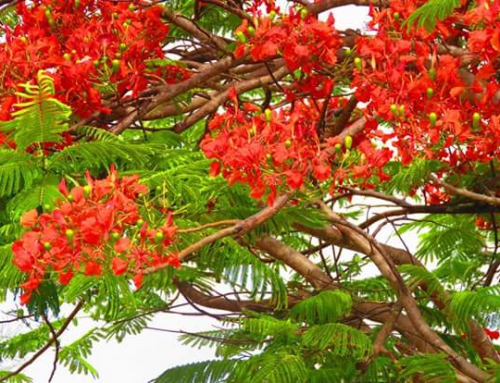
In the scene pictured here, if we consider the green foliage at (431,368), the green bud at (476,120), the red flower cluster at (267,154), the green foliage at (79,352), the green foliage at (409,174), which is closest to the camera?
the red flower cluster at (267,154)

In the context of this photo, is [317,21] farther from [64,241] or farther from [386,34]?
[64,241]

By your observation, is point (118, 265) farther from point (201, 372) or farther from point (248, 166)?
point (201, 372)

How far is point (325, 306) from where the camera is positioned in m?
4.71

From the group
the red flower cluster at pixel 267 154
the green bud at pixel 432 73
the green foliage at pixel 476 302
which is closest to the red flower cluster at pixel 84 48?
the red flower cluster at pixel 267 154

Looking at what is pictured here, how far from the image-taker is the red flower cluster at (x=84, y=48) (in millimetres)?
4477

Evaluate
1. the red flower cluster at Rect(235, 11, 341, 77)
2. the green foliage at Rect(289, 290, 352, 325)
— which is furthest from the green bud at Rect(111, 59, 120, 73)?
the green foliage at Rect(289, 290, 352, 325)

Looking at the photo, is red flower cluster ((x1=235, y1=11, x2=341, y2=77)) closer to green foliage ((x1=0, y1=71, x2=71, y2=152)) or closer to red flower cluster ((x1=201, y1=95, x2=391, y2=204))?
red flower cluster ((x1=201, y1=95, x2=391, y2=204))

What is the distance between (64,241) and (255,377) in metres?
1.14

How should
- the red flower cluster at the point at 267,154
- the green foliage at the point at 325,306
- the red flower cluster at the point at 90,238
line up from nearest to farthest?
the red flower cluster at the point at 90,238 → the red flower cluster at the point at 267,154 → the green foliage at the point at 325,306

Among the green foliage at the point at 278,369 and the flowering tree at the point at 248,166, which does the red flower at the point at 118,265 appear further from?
the green foliage at the point at 278,369

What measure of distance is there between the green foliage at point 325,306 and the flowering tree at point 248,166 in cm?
1

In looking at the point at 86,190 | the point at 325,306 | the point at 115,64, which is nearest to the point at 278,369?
the point at 325,306

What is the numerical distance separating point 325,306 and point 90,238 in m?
1.63

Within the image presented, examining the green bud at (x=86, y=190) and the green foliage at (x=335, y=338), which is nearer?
the green bud at (x=86, y=190)
